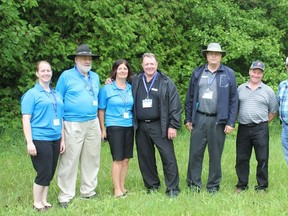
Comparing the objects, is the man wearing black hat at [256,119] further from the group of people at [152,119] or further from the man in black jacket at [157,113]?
the man in black jacket at [157,113]

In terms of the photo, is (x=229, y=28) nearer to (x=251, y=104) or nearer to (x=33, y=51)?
(x=33, y=51)

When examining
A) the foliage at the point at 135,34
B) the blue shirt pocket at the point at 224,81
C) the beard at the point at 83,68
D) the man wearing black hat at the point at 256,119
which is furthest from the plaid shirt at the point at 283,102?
the foliage at the point at 135,34

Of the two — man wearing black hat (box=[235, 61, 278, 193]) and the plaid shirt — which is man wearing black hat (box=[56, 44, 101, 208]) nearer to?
man wearing black hat (box=[235, 61, 278, 193])

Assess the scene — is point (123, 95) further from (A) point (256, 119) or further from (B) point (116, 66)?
(A) point (256, 119)

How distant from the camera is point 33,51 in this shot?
10891 millimetres

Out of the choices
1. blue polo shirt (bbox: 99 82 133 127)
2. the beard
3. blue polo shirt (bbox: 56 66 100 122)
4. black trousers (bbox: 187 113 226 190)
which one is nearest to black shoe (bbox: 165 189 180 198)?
black trousers (bbox: 187 113 226 190)

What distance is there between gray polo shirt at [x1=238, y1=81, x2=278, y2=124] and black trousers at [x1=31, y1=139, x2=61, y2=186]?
2.59 metres

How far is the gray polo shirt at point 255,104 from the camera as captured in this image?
6.08 meters

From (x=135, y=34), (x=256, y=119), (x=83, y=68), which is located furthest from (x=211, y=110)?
(x=135, y=34)

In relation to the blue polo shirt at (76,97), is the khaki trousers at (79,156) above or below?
below

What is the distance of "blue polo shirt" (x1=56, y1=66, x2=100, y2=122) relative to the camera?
218 inches

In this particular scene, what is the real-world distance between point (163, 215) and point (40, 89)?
2033 mm

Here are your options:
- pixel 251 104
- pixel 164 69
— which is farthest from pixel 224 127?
pixel 164 69

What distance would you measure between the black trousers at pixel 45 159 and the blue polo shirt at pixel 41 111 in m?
0.07
